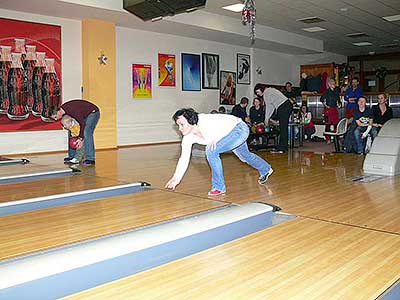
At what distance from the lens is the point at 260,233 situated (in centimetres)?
289

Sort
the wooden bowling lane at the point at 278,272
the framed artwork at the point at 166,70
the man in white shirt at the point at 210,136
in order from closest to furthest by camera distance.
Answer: the wooden bowling lane at the point at 278,272 < the man in white shirt at the point at 210,136 < the framed artwork at the point at 166,70

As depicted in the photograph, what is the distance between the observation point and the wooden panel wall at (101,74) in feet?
28.2

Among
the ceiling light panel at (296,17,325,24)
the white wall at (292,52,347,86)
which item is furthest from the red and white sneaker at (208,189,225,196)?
the white wall at (292,52,347,86)

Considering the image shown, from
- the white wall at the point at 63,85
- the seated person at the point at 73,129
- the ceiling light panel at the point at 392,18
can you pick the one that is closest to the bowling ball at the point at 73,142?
the seated person at the point at 73,129

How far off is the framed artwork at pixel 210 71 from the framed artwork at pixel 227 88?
24 cm

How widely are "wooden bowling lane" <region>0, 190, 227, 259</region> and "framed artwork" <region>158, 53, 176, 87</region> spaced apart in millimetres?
6428

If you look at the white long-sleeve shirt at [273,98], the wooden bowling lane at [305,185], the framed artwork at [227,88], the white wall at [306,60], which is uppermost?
the white wall at [306,60]

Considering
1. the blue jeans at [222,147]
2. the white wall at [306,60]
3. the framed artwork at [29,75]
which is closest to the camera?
the blue jeans at [222,147]

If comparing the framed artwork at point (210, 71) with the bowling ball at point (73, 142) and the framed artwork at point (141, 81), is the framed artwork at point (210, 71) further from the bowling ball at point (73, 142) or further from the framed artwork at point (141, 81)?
the bowling ball at point (73, 142)

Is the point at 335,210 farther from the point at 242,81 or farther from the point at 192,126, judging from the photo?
the point at 242,81

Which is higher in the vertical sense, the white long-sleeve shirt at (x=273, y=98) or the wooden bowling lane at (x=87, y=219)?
the white long-sleeve shirt at (x=273, y=98)

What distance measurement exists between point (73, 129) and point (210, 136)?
291cm

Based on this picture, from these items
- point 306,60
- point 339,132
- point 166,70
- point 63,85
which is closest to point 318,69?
point 306,60

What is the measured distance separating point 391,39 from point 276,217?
11.9 metres
